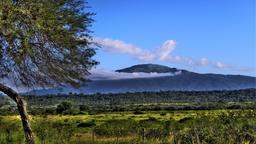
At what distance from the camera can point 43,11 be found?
1739cm

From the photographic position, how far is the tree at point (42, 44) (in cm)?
1722

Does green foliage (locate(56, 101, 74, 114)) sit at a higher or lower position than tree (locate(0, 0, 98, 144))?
lower

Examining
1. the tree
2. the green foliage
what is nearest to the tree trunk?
the tree

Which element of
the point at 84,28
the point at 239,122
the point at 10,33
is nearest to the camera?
the point at 10,33

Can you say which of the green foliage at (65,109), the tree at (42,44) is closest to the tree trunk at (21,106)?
the tree at (42,44)

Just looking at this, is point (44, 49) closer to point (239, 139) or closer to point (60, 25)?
point (60, 25)

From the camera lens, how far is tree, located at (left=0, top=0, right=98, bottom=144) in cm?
1722

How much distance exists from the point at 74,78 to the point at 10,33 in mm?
3969

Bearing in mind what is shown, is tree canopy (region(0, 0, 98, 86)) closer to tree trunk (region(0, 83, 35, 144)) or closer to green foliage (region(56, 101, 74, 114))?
tree trunk (region(0, 83, 35, 144))

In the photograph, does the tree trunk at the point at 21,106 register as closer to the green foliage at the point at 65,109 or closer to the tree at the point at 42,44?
the tree at the point at 42,44

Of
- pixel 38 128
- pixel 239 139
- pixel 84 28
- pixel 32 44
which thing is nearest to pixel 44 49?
pixel 32 44

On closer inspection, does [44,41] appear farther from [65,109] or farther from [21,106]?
[65,109]

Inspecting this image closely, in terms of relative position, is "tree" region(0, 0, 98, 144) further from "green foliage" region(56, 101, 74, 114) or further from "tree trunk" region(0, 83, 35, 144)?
"green foliage" region(56, 101, 74, 114)

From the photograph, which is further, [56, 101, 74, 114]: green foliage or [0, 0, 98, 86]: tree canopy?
[56, 101, 74, 114]: green foliage
